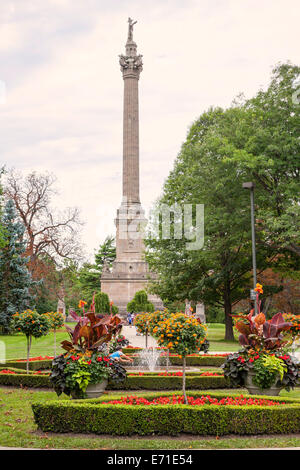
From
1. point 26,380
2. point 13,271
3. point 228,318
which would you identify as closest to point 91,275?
point 13,271

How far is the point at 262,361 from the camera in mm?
10422

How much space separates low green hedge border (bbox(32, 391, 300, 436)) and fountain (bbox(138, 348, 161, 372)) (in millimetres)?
9590

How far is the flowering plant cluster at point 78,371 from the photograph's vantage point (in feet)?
32.9

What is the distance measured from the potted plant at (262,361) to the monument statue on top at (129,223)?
3581cm

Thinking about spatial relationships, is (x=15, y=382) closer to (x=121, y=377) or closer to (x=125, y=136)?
(x=121, y=377)

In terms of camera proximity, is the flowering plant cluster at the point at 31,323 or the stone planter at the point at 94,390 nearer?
the stone planter at the point at 94,390

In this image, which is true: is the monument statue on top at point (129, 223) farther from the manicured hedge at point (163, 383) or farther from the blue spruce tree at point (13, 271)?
the manicured hedge at point (163, 383)

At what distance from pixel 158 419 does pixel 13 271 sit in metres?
33.1

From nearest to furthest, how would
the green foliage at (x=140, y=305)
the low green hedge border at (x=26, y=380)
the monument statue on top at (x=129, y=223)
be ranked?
the low green hedge border at (x=26, y=380), the green foliage at (x=140, y=305), the monument statue on top at (x=129, y=223)

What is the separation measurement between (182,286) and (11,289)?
14.6m

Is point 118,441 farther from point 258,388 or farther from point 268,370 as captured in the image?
point 258,388

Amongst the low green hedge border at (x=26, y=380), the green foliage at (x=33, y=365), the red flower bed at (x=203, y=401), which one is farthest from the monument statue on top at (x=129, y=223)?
the red flower bed at (x=203, y=401)

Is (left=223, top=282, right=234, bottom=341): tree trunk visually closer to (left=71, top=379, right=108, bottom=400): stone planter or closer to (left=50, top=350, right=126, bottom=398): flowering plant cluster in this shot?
(left=71, top=379, right=108, bottom=400): stone planter
